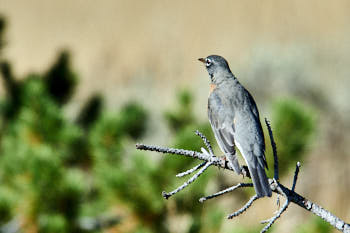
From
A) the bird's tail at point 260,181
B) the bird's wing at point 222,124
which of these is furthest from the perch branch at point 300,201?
the bird's wing at point 222,124

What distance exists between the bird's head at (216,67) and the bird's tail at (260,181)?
164 cm

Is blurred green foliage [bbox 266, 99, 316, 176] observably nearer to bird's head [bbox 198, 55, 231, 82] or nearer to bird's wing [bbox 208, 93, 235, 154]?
bird's head [bbox 198, 55, 231, 82]

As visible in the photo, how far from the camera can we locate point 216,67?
19.2 ft

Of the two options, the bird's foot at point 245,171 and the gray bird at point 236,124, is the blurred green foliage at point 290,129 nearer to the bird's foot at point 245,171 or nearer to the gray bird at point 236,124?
the gray bird at point 236,124

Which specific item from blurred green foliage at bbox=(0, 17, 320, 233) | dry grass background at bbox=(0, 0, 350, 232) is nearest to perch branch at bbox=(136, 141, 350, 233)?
blurred green foliage at bbox=(0, 17, 320, 233)

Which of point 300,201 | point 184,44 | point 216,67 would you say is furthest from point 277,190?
point 184,44

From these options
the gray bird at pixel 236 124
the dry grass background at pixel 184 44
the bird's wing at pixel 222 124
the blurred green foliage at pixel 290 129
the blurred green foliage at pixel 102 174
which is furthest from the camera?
the dry grass background at pixel 184 44

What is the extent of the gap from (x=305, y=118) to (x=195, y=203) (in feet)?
4.93

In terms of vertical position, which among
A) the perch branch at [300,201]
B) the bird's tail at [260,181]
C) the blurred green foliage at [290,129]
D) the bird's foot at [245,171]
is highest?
the blurred green foliage at [290,129]

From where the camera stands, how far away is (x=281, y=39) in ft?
52.3

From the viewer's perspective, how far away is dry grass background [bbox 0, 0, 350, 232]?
594 inches

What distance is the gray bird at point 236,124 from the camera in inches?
172

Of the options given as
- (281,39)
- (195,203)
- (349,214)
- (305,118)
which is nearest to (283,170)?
(305,118)

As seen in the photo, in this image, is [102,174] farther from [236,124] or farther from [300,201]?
[300,201]
